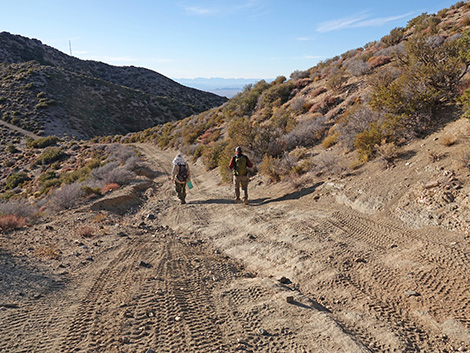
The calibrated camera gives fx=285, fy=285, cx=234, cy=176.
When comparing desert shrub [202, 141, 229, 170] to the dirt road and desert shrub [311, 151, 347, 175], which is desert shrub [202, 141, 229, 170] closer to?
desert shrub [311, 151, 347, 175]

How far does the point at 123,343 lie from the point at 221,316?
1238mm

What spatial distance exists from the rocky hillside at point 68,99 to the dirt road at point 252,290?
47585 millimetres

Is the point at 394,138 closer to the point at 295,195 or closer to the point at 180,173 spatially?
the point at 295,195

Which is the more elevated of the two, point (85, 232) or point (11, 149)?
point (11, 149)

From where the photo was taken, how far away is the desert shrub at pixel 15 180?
24994 mm

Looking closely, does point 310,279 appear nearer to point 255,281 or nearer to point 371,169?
point 255,281

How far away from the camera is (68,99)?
2237 inches

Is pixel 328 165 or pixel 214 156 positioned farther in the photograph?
pixel 214 156

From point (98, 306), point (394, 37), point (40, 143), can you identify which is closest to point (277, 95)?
point (394, 37)

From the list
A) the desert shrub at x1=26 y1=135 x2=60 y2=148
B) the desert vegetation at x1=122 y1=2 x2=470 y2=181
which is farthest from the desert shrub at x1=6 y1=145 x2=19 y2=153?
the desert vegetation at x1=122 y1=2 x2=470 y2=181

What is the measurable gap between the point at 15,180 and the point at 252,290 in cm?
2875

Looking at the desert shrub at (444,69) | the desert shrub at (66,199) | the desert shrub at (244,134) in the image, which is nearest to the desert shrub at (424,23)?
the desert shrub at (444,69)

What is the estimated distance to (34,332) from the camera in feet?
11.3

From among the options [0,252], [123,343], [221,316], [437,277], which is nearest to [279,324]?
[221,316]
